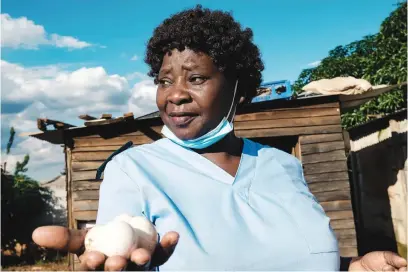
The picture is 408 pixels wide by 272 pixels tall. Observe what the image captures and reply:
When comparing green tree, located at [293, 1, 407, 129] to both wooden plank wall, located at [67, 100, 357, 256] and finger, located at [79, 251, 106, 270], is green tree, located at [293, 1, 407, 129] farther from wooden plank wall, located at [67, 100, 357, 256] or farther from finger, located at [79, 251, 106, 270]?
finger, located at [79, 251, 106, 270]

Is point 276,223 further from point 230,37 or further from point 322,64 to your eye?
point 322,64

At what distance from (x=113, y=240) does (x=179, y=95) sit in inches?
29.5

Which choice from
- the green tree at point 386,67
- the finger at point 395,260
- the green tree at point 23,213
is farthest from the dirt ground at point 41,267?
the finger at point 395,260

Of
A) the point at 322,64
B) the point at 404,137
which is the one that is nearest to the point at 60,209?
the point at 404,137

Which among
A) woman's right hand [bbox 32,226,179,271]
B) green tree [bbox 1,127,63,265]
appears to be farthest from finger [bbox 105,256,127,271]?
green tree [bbox 1,127,63,265]

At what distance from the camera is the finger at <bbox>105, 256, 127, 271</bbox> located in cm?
84

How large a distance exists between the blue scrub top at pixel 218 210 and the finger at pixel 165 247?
249 mm

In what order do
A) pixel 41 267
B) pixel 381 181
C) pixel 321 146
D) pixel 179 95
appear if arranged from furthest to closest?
pixel 41 267 → pixel 381 181 → pixel 321 146 → pixel 179 95

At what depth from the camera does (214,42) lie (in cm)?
168

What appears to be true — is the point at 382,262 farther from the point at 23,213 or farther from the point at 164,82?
the point at 23,213

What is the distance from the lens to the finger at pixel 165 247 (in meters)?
0.98

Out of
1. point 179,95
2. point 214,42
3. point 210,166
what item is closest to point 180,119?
point 179,95

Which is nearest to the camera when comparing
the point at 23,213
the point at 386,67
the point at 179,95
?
the point at 179,95

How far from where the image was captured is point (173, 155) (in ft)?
5.07
